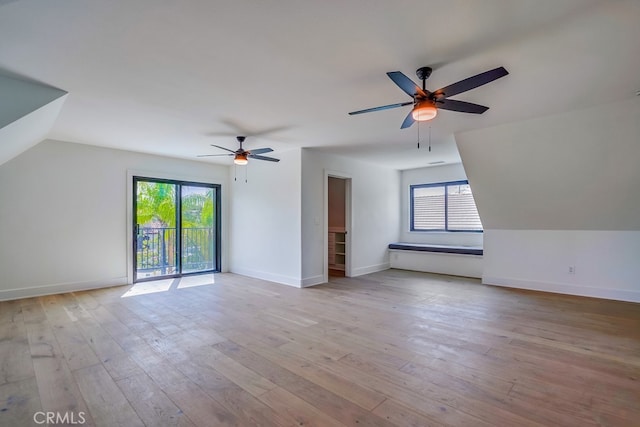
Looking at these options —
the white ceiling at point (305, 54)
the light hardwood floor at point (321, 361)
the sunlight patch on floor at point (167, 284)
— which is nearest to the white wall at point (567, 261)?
the light hardwood floor at point (321, 361)

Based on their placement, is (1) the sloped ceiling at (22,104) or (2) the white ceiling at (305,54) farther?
(1) the sloped ceiling at (22,104)

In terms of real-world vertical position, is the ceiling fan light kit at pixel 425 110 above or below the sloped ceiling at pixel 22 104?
below

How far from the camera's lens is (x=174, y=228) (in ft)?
20.7

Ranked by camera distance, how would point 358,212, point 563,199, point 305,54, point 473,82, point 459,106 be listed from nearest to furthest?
point 473,82, point 305,54, point 459,106, point 563,199, point 358,212

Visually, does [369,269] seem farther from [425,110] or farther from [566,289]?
[425,110]

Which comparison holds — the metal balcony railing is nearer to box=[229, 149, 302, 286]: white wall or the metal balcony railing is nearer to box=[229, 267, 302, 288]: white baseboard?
box=[229, 149, 302, 286]: white wall

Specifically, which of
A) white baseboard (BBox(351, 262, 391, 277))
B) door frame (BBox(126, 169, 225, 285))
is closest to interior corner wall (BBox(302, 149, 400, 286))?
white baseboard (BBox(351, 262, 391, 277))

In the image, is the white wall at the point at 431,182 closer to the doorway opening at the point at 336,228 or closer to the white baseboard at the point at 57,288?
the doorway opening at the point at 336,228

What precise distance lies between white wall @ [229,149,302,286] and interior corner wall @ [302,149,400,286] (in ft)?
0.63

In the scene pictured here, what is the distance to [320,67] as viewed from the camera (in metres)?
2.59

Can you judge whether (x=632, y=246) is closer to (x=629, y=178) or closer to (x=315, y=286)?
(x=629, y=178)

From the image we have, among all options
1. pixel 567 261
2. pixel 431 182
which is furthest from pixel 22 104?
pixel 567 261

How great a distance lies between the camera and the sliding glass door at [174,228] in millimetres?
5930

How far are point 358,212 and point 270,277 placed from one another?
2.32 meters
